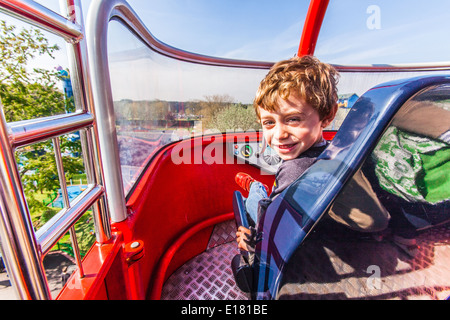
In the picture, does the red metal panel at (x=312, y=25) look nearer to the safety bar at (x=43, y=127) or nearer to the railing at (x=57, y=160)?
the railing at (x=57, y=160)

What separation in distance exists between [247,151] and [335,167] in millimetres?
1767

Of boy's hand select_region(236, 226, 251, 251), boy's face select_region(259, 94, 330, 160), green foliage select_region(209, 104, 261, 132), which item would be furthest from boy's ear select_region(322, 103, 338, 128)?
green foliage select_region(209, 104, 261, 132)

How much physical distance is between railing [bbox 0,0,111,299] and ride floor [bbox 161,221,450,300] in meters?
0.64

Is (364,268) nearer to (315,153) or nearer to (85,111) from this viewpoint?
(315,153)

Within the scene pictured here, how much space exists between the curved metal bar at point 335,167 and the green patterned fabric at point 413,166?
0.05m

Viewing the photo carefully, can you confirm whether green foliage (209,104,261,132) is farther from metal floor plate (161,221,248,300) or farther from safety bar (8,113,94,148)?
safety bar (8,113,94,148)

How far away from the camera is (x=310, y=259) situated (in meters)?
0.67

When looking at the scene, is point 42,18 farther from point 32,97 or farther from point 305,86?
point 32,97

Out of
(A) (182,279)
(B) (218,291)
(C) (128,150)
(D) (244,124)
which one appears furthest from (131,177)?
(D) (244,124)

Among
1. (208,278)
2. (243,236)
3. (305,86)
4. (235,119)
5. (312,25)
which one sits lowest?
(208,278)

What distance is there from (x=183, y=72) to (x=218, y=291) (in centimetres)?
182

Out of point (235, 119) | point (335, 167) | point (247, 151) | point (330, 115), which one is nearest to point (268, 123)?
point (330, 115)

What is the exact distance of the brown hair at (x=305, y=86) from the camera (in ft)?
2.72

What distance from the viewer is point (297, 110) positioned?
2.75 ft
